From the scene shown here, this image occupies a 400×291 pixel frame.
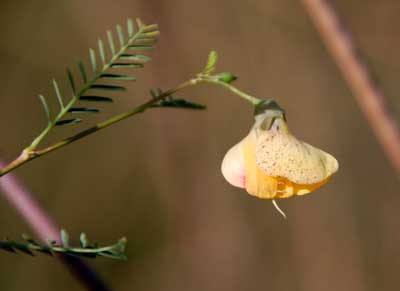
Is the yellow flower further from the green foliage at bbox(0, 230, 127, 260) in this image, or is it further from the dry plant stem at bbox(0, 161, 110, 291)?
the dry plant stem at bbox(0, 161, 110, 291)

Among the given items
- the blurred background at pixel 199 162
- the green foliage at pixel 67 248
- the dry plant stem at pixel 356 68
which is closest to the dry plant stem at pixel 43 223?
the green foliage at pixel 67 248

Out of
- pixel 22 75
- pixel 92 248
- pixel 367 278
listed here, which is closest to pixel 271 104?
pixel 92 248

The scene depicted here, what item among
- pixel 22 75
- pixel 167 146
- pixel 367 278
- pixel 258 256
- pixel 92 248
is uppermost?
pixel 22 75

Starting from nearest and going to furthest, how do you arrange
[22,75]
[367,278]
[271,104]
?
[271,104]
[22,75]
[367,278]

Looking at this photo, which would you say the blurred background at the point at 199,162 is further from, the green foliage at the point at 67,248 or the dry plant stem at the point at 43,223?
the green foliage at the point at 67,248

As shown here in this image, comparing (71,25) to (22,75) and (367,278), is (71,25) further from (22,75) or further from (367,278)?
(367,278)

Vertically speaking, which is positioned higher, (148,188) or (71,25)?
(71,25)
